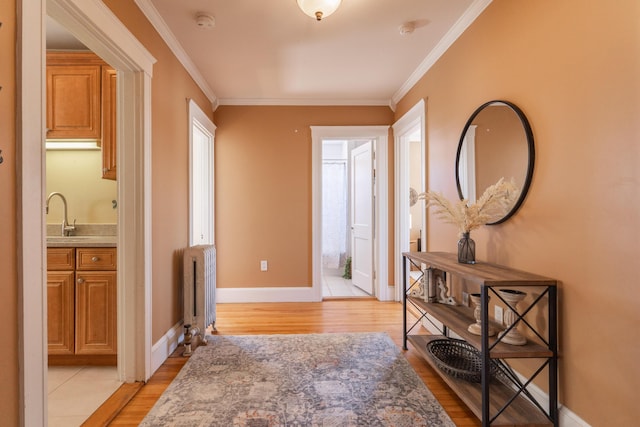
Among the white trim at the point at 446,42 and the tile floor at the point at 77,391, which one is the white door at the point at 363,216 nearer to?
the white trim at the point at 446,42

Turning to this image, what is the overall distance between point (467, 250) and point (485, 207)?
0.99 ft

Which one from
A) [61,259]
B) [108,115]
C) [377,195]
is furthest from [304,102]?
[61,259]

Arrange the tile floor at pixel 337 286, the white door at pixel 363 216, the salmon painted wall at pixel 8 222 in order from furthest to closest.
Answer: the tile floor at pixel 337 286 → the white door at pixel 363 216 → the salmon painted wall at pixel 8 222

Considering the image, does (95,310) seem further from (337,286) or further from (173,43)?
(337,286)

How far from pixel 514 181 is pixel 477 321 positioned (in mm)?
834

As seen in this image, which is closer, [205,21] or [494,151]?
[494,151]

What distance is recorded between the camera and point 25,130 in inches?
44.6

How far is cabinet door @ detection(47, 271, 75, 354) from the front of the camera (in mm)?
2062

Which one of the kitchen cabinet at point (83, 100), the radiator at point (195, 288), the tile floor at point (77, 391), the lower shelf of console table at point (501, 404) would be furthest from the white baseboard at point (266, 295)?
the lower shelf of console table at point (501, 404)

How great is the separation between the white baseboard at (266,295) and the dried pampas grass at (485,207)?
7.54ft

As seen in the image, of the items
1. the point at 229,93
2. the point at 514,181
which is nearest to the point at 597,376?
the point at 514,181

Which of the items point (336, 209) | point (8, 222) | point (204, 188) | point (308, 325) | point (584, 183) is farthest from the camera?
point (336, 209)

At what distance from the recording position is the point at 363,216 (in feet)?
13.9

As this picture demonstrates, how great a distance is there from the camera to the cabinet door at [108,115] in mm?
2266
